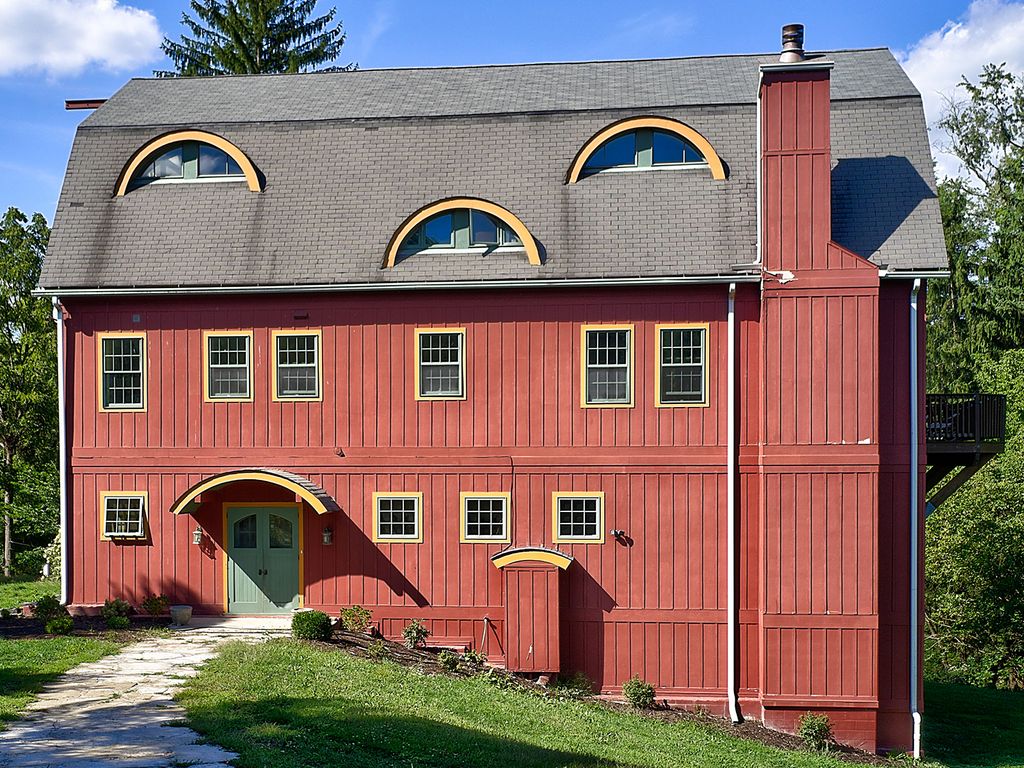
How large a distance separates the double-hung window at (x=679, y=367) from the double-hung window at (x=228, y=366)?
7.24 metres

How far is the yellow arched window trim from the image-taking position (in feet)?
60.1

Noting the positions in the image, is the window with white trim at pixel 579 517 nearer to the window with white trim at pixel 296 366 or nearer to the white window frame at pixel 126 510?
the window with white trim at pixel 296 366

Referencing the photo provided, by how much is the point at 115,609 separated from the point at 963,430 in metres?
15.0

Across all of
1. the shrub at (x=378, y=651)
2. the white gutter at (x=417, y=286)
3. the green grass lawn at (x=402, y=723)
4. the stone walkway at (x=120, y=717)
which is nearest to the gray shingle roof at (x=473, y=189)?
the white gutter at (x=417, y=286)

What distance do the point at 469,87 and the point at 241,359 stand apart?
7.39 m

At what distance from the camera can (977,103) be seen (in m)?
32.7

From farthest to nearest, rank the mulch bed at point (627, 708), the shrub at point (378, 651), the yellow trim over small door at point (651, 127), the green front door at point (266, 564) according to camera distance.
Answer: the green front door at point (266, 564)
the yellow trim over small door at point (651, 127)
the shrub at point (378, 651)
the mulch bed at point (627, 708)

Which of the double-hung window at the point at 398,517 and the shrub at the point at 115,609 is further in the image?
the double-hung window at the point at 398,517

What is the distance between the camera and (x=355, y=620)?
16.9 metres

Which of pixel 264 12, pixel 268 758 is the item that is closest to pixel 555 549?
pixel 268 758

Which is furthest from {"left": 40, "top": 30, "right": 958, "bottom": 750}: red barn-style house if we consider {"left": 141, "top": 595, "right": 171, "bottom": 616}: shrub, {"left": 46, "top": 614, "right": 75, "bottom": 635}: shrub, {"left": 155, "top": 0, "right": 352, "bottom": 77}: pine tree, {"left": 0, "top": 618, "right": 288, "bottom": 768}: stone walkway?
{"left": 155, "top": 0, "right": 352, "bottom": 77}: pine tree

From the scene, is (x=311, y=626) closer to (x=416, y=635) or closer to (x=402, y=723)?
(x=416, y=635)

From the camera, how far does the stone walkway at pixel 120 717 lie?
9797 millimetres

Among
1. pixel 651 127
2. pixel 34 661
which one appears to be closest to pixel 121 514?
pixel 34 661
